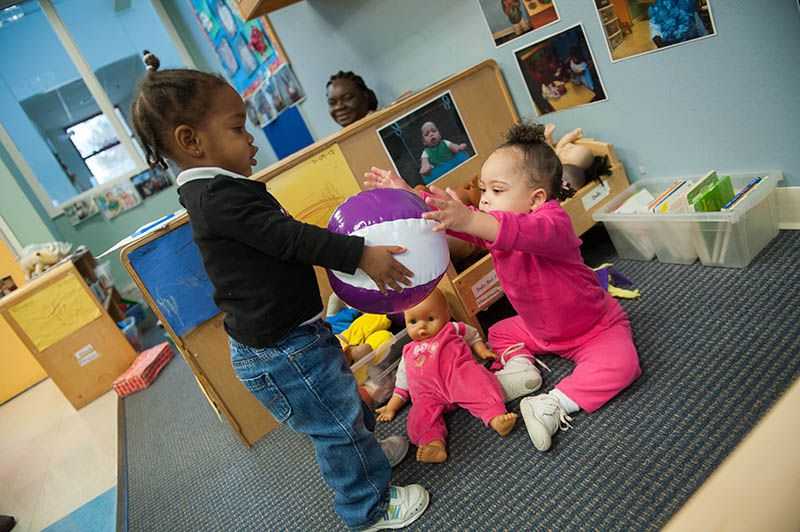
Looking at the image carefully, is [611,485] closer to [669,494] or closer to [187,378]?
[669,494]

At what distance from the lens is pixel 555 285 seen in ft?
3.81

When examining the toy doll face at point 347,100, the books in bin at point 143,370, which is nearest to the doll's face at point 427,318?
the toy doll face at point 347,100

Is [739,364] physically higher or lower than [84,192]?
lower

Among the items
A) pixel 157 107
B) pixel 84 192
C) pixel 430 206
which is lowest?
pixel 430 206

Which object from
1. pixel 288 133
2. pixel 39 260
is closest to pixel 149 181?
pixel 39 260

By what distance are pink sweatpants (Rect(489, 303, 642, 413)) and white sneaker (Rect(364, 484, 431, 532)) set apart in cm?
38

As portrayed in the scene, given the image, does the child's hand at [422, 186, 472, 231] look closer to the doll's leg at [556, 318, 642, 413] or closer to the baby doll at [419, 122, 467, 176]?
the doll's leg at [556, 318, 642, 413]

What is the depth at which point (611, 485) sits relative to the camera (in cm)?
91

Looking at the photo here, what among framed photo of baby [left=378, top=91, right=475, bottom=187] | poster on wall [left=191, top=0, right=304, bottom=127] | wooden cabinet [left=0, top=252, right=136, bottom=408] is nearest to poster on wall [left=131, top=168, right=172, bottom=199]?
poster on wall [left=191, top=0, right=304, bottom=127]

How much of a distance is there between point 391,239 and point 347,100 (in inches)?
49.5

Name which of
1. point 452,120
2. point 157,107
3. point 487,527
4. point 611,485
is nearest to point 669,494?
point 611,485

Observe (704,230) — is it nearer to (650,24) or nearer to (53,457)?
(650,24)

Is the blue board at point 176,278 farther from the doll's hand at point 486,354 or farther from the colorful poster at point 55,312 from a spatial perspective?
the colorful poster at point 55,312

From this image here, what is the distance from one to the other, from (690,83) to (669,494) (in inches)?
41.1
